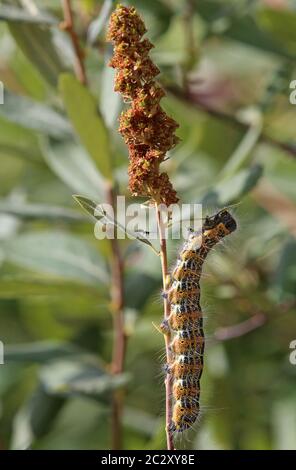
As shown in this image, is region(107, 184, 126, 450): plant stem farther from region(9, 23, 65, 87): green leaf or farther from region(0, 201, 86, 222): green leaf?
region(9, 23, 65, 87): green leaf

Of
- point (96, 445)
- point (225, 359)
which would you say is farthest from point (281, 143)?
point (96, 445)

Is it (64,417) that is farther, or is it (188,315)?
(64,417)

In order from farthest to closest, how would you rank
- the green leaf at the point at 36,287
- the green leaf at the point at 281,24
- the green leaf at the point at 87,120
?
the green leaf at the point at 281,24 → the green leaf at the point at 36,287 → the green leaf at the point at 87,120

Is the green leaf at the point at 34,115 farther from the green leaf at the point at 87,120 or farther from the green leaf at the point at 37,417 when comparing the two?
the green leaf at the point at 37,417

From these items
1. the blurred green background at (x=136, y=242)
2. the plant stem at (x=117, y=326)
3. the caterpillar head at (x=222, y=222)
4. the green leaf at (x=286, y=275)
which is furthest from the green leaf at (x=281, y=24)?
the caterpillar head at (x=222, y=222)

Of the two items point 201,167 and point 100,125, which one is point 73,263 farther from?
point 201,167
